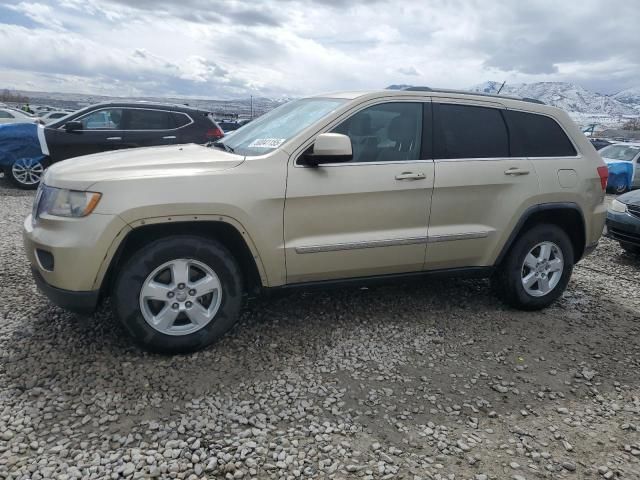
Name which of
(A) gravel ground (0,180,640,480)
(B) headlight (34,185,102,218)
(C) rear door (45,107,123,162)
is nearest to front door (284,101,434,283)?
(A) gravel ground (0,180,640,480)

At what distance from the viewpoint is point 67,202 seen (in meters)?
2.99

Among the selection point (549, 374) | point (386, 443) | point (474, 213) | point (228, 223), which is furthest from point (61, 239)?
point (549, 374)

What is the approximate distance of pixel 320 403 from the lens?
9.59 feet

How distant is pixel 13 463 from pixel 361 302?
9.08 feet

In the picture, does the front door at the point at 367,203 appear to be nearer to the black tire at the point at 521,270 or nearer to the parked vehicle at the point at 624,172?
the black tire at the point at 521,270

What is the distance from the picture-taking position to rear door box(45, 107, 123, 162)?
28.9 ft

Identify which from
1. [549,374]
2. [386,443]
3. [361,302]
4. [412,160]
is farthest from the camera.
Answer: [361,302]

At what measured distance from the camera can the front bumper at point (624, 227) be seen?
253 inches

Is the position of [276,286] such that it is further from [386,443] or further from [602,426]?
[602,426]

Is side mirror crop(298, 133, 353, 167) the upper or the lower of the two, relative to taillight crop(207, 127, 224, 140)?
upper

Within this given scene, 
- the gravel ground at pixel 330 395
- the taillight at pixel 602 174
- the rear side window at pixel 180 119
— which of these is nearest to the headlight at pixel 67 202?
the gravel ground at pixel 330 395

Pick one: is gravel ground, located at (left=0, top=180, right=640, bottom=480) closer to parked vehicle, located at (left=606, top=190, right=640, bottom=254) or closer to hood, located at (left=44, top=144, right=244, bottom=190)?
hood, located at (left=44, top=144, right=244, bottom=190)

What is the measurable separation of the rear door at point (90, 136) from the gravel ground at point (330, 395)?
503 centimetres

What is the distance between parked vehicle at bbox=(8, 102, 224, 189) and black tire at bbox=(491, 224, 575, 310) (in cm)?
665
